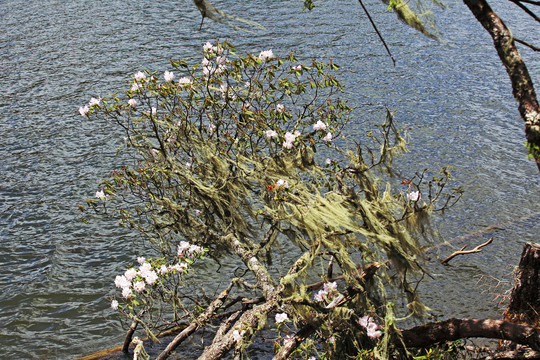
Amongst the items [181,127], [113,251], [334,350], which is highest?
[181,127]

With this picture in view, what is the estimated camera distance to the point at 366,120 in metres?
10.4

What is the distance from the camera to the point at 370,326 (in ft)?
13.8

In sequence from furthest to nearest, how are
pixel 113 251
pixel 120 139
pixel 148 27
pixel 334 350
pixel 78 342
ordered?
pixel 148 27, pixel 120 139, pixel 113 251, pixel 78 342, pixel 334 350

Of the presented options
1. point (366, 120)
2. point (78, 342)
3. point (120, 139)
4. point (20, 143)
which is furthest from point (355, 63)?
point (78, 342)

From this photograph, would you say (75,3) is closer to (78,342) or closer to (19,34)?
(19,34)

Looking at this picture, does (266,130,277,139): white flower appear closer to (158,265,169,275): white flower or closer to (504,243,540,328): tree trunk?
(158,265,169,275): white flower

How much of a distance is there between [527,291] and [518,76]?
226 centimetres

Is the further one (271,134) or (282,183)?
→ (271,134)

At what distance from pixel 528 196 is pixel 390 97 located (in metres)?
3.79

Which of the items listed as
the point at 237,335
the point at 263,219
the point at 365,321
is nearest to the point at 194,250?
the point at 237,335

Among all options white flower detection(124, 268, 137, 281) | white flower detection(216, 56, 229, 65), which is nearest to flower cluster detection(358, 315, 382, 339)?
white flower detection(124, 268, 137, 281)

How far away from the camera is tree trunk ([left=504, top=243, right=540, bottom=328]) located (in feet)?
15.1

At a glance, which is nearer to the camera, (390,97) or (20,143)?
(20,143)

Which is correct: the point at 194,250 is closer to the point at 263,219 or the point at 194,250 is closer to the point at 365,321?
the point at 263,219
